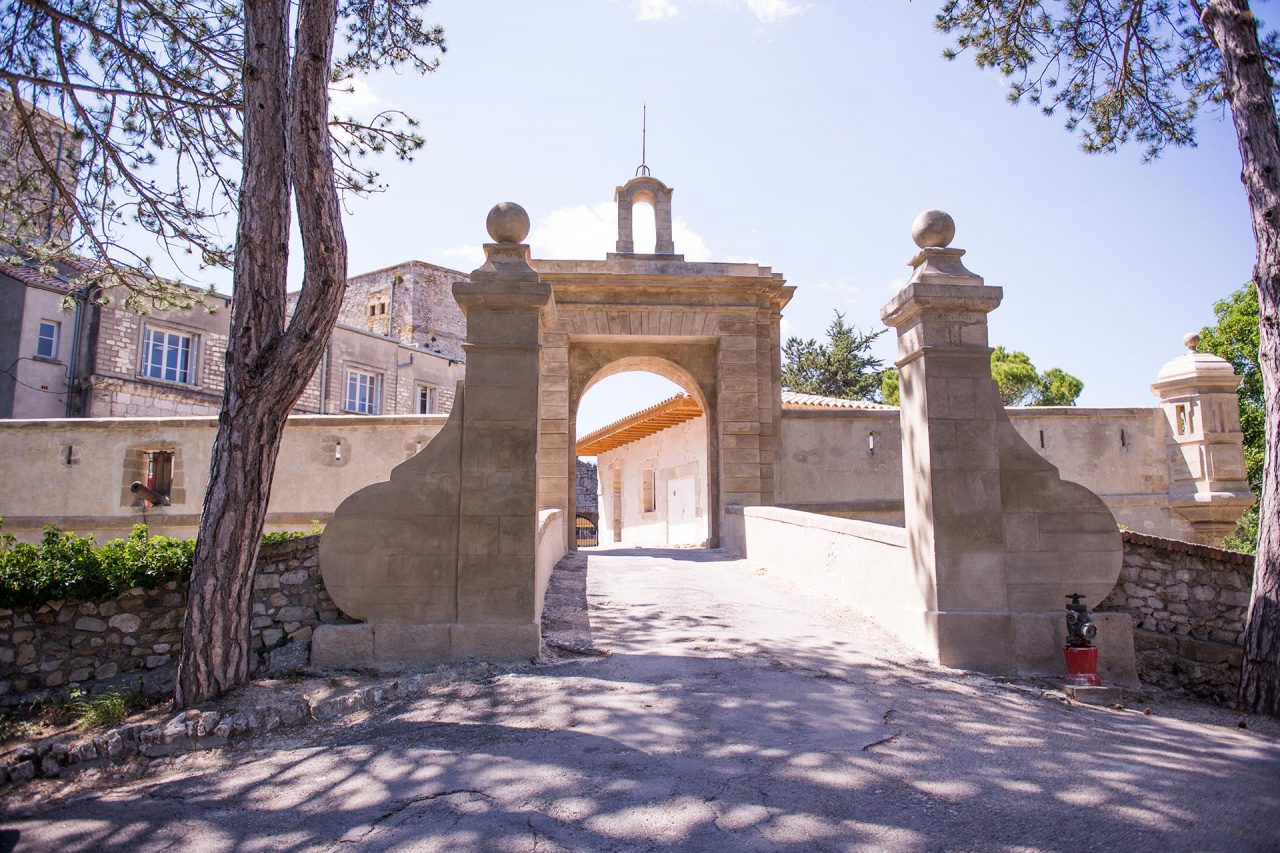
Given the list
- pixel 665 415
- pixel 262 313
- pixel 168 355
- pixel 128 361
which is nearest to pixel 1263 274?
pixel 262 313

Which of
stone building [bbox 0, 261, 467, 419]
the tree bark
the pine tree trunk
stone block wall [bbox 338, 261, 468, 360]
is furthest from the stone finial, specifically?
stone block wall [bbox 338, 261, 468, 360]

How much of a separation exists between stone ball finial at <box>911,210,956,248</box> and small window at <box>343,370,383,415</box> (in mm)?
24049

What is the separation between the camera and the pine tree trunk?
17.9ft

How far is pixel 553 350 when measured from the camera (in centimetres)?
1373

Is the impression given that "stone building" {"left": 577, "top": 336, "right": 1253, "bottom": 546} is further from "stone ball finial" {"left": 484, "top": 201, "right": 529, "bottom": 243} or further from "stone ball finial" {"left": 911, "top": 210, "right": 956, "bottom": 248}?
"stone ball finial" {"left": 484, "top": 201, "right": 529, "bottom": 243}

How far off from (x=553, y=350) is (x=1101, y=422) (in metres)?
9.89

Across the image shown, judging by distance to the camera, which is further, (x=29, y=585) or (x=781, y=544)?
(x=781, y=544)

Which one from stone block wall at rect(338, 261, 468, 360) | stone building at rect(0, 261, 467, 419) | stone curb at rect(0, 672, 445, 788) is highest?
stone block wall at rect(338, 261, 468, 360)

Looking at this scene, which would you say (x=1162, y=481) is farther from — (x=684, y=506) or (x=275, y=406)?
(x=275, y=406)

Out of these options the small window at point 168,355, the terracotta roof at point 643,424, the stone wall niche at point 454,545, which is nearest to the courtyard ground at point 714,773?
the stone wall niche at point 454,545

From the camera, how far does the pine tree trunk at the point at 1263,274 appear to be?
546 centimetres

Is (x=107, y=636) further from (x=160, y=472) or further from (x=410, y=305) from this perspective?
(x=410, y=305)

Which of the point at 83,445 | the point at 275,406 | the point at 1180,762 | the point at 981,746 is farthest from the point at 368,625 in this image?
the point at 83,445

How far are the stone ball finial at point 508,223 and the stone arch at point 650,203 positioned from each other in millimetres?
8442
